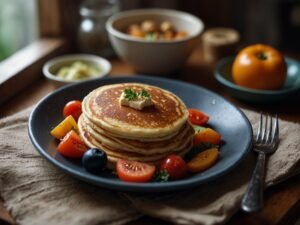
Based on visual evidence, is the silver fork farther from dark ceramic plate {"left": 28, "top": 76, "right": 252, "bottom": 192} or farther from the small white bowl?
the small white bowl

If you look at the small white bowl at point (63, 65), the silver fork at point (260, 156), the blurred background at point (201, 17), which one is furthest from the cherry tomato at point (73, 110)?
the blurred background at point (201, 17)

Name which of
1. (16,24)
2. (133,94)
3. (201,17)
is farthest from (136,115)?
(201,17)

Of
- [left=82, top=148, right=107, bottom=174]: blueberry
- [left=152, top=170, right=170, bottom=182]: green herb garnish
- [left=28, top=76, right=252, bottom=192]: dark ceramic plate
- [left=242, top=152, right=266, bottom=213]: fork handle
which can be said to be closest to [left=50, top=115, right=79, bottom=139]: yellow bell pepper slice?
[left=28, top=76, right=252, bottom=192]: dark ceramic plate

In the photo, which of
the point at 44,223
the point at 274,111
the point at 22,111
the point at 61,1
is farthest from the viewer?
the point at 61,1

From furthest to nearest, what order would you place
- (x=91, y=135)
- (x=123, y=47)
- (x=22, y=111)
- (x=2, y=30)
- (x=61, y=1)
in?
(x=2, y=30)
(x=61, y=1)
(x=123, y=47)
(x=22, y=111)
(x=91, y=135)

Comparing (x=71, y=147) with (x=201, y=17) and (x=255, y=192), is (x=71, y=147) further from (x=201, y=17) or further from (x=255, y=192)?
(x=201, y=17)

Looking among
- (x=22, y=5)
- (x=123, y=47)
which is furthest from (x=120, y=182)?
(x=22, y=5)

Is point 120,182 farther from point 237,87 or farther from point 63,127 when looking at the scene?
point 237,87
